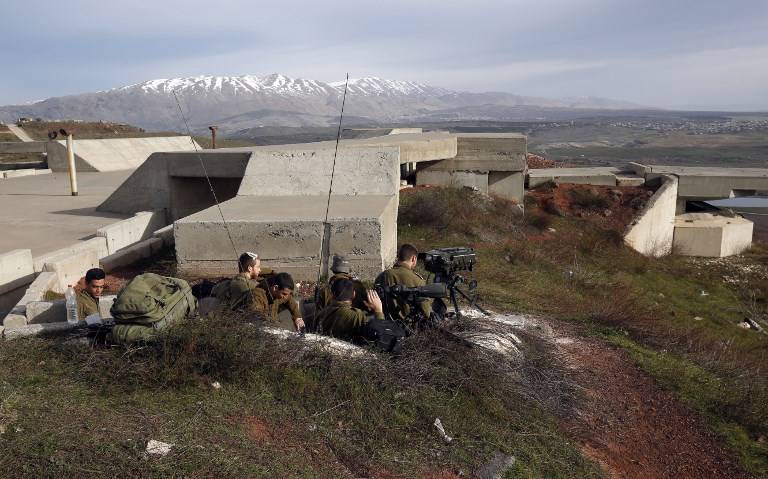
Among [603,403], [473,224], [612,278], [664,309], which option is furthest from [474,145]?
[603,403]

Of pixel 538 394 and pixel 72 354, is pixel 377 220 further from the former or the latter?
pixel 72 354

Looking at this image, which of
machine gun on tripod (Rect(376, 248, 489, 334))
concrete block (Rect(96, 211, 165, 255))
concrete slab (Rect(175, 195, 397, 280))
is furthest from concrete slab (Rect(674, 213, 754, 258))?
machine gun on tripod (Rect(376, 248, 489, 334))

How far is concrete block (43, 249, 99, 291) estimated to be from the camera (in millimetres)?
7066

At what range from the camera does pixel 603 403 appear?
4844 millimetres

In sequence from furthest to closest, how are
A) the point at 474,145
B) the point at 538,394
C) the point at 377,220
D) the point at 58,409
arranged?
the point at 474,145 → the point at 377,220 → the point at 538,394 → the point at 58,409

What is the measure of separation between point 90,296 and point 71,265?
8.01ft

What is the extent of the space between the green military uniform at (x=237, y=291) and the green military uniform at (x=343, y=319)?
62 centimetres

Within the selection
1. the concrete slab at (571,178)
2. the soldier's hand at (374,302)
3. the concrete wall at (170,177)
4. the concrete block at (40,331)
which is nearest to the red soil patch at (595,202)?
the concrete slab at (571,178)

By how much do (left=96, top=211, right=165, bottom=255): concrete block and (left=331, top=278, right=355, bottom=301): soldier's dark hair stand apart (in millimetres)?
5362

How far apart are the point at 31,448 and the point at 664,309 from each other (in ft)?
35.9

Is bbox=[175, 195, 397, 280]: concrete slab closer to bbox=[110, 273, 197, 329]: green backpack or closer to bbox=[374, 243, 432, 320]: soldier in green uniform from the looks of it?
bbox=[374, 243, 432, 320]: soldier in green uniform

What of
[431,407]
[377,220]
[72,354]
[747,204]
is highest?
[377,220]

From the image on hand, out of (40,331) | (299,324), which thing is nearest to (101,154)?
(40,331)

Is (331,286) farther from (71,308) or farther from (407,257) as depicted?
(71,308)
